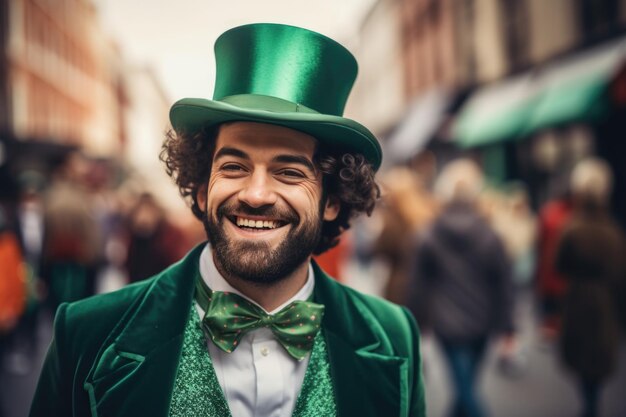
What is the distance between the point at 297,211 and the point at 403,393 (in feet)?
2.23

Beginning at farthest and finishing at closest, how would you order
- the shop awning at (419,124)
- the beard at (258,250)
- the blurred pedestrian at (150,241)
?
the shop awning at (419,124) < the blurred pedestrian at (150,241) < the beard at (258,250)

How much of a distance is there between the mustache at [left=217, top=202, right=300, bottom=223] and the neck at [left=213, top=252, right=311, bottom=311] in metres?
0.20

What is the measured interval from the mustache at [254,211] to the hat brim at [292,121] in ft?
0.83

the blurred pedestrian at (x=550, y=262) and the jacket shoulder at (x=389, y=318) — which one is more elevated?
the jacket shoulder at (x=389, y=318)

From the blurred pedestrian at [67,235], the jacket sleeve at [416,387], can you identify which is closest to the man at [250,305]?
the jacket sleeve at [416,387]

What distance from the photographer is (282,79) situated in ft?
5.90

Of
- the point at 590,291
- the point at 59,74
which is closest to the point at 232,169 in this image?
the point at 590,291

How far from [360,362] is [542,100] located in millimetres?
12258

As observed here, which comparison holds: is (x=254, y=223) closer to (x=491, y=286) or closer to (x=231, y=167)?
(x=231, y=167)

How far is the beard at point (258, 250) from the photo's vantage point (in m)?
1.78

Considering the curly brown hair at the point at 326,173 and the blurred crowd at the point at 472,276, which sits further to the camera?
the blurred crowd at the point at 472,276

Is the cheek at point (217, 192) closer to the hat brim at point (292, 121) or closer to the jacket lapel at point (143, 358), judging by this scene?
the hat brim at point (292, 121)

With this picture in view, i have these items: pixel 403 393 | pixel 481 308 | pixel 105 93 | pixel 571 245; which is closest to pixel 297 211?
pixel 403 393

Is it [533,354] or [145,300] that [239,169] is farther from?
[533,354]
